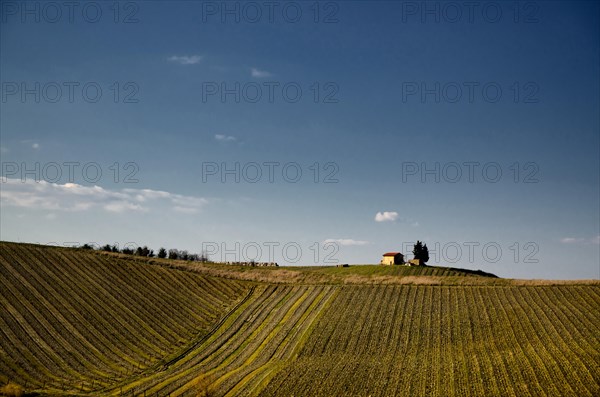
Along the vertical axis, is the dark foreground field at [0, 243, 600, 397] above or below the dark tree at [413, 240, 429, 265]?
below

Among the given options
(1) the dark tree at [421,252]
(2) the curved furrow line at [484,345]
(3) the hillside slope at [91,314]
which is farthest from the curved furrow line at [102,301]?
(1) the dark tree at [421,252]

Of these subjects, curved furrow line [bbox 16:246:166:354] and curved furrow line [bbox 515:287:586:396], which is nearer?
curved furrow line [bbox 515:287:586:396]

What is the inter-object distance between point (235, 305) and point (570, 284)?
51.7 m

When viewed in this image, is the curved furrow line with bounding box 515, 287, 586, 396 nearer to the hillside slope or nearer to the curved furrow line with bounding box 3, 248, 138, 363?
the hillside slope

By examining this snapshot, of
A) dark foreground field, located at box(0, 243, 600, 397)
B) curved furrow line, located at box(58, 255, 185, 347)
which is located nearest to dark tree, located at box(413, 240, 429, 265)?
dark foreground field, located at box(0, 243, 600, 397)

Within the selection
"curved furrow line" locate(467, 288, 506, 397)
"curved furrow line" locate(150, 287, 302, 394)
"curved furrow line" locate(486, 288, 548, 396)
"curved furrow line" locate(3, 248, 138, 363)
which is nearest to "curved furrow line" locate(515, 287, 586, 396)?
"curved furrow line" locate(486, 288, 548, 396)

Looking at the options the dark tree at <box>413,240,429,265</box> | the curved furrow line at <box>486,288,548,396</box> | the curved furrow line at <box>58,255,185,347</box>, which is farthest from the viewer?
the dark tree at <box>413,240,429,265</box>

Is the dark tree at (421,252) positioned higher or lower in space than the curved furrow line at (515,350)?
higher

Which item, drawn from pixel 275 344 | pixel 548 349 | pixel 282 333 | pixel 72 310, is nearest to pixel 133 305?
pixel 72 310

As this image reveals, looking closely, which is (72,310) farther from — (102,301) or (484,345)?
(484,345)

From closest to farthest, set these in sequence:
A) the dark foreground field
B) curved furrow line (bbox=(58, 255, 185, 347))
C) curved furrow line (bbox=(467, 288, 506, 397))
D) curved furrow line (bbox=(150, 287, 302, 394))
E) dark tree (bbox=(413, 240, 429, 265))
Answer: curved furrow line (bbox=(467, 288, 506, 397)), the dark foreground field, curved furrow line (bbox=(150, 287, 302, 394)), curved furrow line (bbox=(58, 255, 185, 347)), dark tree (bbox=(413, 240, 429, 265))

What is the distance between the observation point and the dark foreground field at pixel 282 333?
149 ft

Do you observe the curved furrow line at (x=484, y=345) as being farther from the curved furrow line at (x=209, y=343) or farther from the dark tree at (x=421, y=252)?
the dark tree at (x=421, y=252)

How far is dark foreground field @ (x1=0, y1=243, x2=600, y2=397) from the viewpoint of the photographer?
4538 cm
